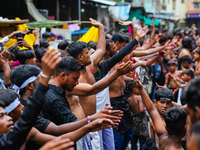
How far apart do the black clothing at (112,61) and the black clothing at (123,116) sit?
0.72 meters

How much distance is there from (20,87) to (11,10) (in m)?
9.92

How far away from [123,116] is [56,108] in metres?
2.39

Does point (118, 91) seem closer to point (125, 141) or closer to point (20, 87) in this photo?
point (125, 141)

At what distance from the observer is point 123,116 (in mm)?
4898

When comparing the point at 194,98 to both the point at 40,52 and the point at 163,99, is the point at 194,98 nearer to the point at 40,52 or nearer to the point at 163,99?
the point at 163,99

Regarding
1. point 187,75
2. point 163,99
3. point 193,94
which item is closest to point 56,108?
point 193,94

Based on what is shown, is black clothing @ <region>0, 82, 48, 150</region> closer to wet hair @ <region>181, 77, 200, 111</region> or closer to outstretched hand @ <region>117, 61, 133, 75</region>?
wet hair @ <region>181, 77, 200, 111</region>

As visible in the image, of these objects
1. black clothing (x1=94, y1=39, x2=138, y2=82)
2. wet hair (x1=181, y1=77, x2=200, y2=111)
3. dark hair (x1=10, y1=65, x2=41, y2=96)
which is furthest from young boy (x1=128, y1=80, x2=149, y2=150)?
wet hair (x1=181, y1=77, x2=200, y2=111)

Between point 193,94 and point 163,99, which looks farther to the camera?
point 163,99

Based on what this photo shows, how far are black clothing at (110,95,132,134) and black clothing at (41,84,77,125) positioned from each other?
2.12 metres

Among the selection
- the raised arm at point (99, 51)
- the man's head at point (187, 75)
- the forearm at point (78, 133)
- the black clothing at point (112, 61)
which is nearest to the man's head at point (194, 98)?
the forearm at point (78, 133)

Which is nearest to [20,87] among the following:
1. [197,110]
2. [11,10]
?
[197,110]

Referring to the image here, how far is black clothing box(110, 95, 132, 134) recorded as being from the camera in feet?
15.8

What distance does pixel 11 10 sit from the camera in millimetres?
11734
